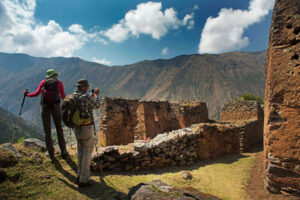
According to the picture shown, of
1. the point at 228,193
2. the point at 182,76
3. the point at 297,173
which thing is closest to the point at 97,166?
the point at 228,193

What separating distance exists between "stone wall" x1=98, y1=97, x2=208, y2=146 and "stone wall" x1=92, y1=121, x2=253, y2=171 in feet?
18.1

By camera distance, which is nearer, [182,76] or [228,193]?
[228,193]

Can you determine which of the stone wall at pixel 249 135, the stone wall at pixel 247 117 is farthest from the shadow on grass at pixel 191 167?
the stone wall at pixel 247 117

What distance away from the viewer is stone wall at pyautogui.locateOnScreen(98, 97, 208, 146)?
12133 mm

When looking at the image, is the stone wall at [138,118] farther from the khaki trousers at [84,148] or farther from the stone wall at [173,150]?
the khaki trousers at [84,148]

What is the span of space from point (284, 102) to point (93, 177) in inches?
197

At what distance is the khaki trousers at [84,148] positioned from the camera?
3.72 meters

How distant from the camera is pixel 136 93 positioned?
192500 mm

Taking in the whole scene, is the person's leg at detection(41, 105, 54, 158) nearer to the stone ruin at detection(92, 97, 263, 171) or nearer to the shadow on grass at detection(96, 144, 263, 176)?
the stone ruin at detection(92, 97, 263, 171)

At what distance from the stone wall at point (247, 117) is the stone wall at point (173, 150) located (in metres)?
3.55

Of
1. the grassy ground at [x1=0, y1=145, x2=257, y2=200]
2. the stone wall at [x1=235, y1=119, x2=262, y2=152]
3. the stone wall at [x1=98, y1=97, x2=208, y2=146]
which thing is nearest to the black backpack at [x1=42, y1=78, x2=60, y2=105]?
the grassy ground at [x1=0, y1=145, x2=257, y2=200]

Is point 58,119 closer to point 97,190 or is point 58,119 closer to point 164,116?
point 97,190

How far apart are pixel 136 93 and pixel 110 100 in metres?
181

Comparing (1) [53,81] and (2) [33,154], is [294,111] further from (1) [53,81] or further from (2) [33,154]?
(2) [33,154]
